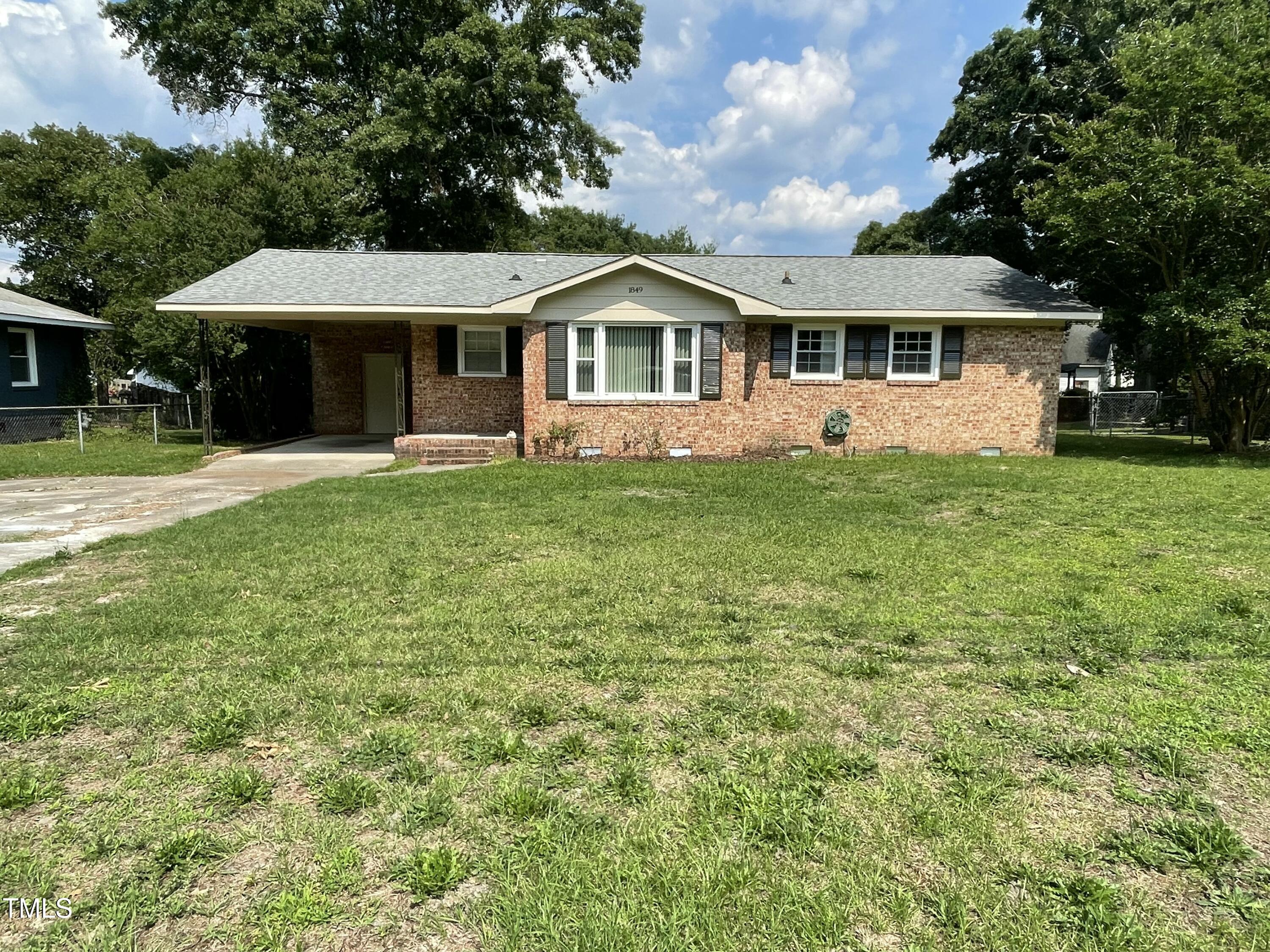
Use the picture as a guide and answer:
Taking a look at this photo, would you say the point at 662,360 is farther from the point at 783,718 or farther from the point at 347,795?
the point at 347,795

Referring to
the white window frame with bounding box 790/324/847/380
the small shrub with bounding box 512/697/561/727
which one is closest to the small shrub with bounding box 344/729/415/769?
the small shrub with bounding box 512/697/561/727

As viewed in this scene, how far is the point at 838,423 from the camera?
1435 cm

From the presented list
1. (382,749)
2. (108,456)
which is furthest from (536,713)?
(108,456)

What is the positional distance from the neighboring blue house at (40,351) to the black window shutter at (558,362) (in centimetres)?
1471

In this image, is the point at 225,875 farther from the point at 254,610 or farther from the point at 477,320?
the point at 477,320

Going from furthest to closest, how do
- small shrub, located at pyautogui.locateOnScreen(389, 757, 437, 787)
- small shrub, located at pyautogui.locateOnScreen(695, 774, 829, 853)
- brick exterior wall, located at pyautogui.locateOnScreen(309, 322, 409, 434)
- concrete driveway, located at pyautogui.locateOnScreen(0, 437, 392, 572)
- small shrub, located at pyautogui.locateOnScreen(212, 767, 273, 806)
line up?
brick exterior wall, located at pyautogui.locateOnScreen(309, 322, 409, 434) → concrete driveway, located at pyautogui.locateOnScreen(0, 437, 392, 572) → small shrub, located at pyautogui.locateOnScreen(389, 757, 437, 787) → small shrub, located at pyautogui.locateOnScreen(212, 767, 273, 806) → small shrub, located at pyautogui.locateOnScreen(695, 774, 829, 853)

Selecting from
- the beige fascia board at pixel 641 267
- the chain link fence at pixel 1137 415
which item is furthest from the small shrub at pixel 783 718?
the chain link fence at pixel 1137 415

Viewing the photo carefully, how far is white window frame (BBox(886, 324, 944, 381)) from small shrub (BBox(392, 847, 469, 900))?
13.7 m

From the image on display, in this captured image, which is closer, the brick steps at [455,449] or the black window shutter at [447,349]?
the brick steps at [455,449]

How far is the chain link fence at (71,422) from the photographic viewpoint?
17484 mm

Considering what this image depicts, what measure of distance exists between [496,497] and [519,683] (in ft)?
19.9

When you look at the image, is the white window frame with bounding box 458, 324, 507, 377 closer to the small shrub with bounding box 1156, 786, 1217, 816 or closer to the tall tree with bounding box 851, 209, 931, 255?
the small shrub with bounding box 1156, 786, 1217, 816

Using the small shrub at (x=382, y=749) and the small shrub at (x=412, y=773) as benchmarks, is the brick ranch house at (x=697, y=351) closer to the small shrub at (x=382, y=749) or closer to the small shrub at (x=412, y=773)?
the small shrub at (x=382, y=749)

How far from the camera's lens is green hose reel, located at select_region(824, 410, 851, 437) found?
14352 mm
